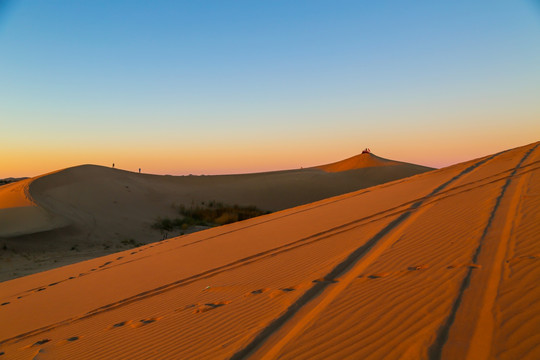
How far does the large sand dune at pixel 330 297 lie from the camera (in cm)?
313

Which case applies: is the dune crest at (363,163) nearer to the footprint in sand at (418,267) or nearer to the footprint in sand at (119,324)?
the footprint in sand at (418,267)

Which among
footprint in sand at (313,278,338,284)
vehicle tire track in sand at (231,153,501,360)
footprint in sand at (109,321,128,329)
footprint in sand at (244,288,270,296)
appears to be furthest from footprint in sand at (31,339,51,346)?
footprint in sand at (313,278,338,284)

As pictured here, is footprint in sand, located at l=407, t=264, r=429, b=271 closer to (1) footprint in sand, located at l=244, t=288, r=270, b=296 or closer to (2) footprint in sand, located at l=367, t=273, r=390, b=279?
(2) footprint in sand, located at l=367, t=273, r=390, b=279

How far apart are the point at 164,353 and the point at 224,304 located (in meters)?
1.14

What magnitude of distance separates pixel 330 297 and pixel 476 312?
136cm

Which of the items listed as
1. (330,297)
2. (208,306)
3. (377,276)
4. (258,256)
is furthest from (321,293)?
(258,256)

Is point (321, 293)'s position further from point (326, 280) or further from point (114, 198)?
point (114, 198)

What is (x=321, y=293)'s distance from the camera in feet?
14.5

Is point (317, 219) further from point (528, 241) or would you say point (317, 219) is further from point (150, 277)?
point (528, 241)

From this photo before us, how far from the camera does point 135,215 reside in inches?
923

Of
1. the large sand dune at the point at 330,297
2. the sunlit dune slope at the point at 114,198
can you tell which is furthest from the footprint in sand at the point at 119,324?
the sunlit dune slope at the point at 114,198

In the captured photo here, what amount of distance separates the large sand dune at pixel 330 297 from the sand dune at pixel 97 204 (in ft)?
23.6

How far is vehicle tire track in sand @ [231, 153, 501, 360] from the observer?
340 centimetres

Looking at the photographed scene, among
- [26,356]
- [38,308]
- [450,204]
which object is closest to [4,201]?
[38,308]
